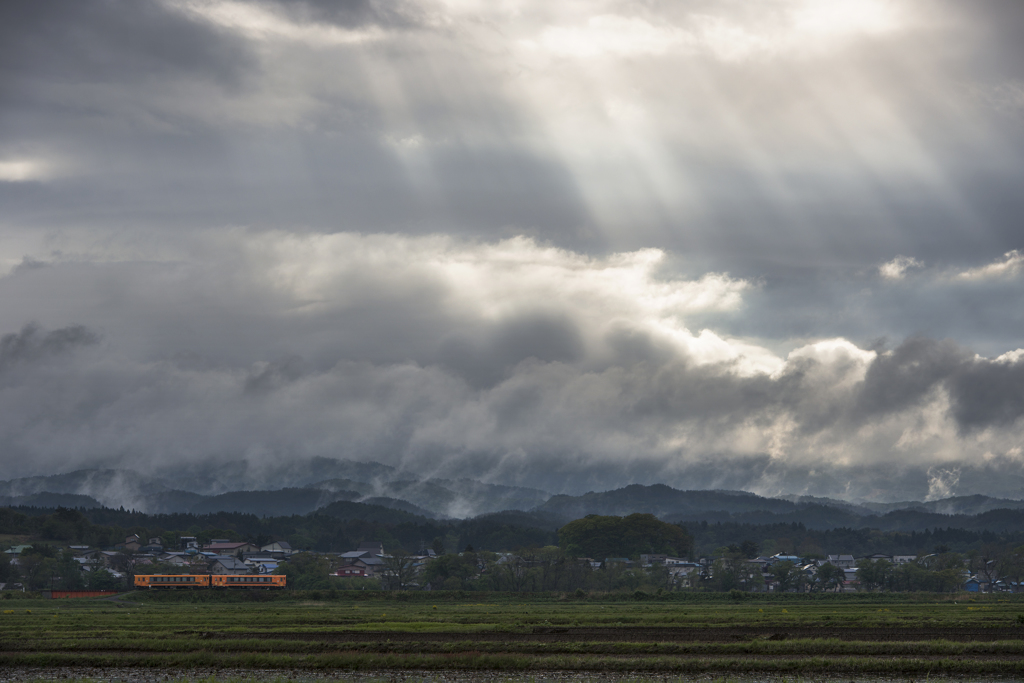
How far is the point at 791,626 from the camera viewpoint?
61.2 m

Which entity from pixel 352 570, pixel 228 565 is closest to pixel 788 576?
pixel 352 570

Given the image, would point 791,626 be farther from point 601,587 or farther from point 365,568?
point 365,568

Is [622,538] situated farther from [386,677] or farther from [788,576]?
[386,677]

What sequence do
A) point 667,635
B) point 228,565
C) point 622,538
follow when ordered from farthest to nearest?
point 622,538 < point 228,565 < point 667,635

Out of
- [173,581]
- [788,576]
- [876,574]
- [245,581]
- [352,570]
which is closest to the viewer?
[173,581]

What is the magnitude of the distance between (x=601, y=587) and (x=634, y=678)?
102 m

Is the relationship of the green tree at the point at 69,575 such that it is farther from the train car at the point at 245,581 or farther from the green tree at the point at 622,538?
the green tree at the point at 622,538

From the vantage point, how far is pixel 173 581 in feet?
403

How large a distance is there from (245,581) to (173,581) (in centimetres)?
1029

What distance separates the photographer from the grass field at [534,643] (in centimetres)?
4353

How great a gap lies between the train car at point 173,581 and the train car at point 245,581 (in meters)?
1.44

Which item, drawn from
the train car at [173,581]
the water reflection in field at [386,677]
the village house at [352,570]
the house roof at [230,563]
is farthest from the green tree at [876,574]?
the house roof at [230,563]

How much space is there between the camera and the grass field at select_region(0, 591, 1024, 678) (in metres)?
43.5

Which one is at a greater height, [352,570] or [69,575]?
[69,575]
